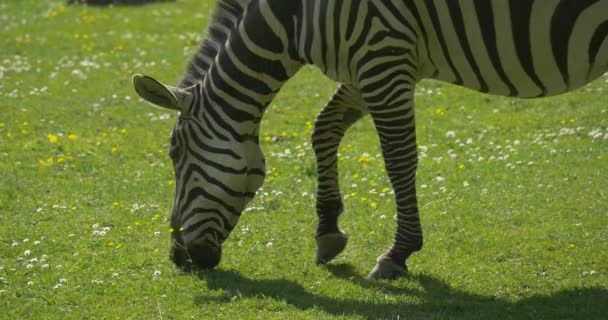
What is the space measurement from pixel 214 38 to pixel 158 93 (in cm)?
93

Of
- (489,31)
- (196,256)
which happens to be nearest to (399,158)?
(489,31)

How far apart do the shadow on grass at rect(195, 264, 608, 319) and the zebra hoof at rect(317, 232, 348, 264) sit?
57 cm

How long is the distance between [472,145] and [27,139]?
610cm

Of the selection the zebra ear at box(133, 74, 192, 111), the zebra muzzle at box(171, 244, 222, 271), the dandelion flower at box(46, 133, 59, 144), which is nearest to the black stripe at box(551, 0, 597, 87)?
the zebra ear at box(133, 74, 192, 111)

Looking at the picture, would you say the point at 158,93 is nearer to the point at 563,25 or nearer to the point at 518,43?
the point at 518,43

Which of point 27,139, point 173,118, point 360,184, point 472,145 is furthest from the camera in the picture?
point 173,118

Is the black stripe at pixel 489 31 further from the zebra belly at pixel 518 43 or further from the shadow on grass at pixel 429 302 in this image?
the shadow on grass at pixel 429 302

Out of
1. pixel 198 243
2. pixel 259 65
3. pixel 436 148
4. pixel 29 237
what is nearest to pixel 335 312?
pixel 198 243

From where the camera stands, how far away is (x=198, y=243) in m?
7.91

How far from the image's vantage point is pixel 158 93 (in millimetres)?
7516

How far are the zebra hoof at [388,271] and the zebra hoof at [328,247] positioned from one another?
2.13 feet

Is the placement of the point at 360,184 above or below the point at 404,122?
below

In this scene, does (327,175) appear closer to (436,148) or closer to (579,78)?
(579,78)

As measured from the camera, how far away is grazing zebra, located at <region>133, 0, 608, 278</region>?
7.03 m
